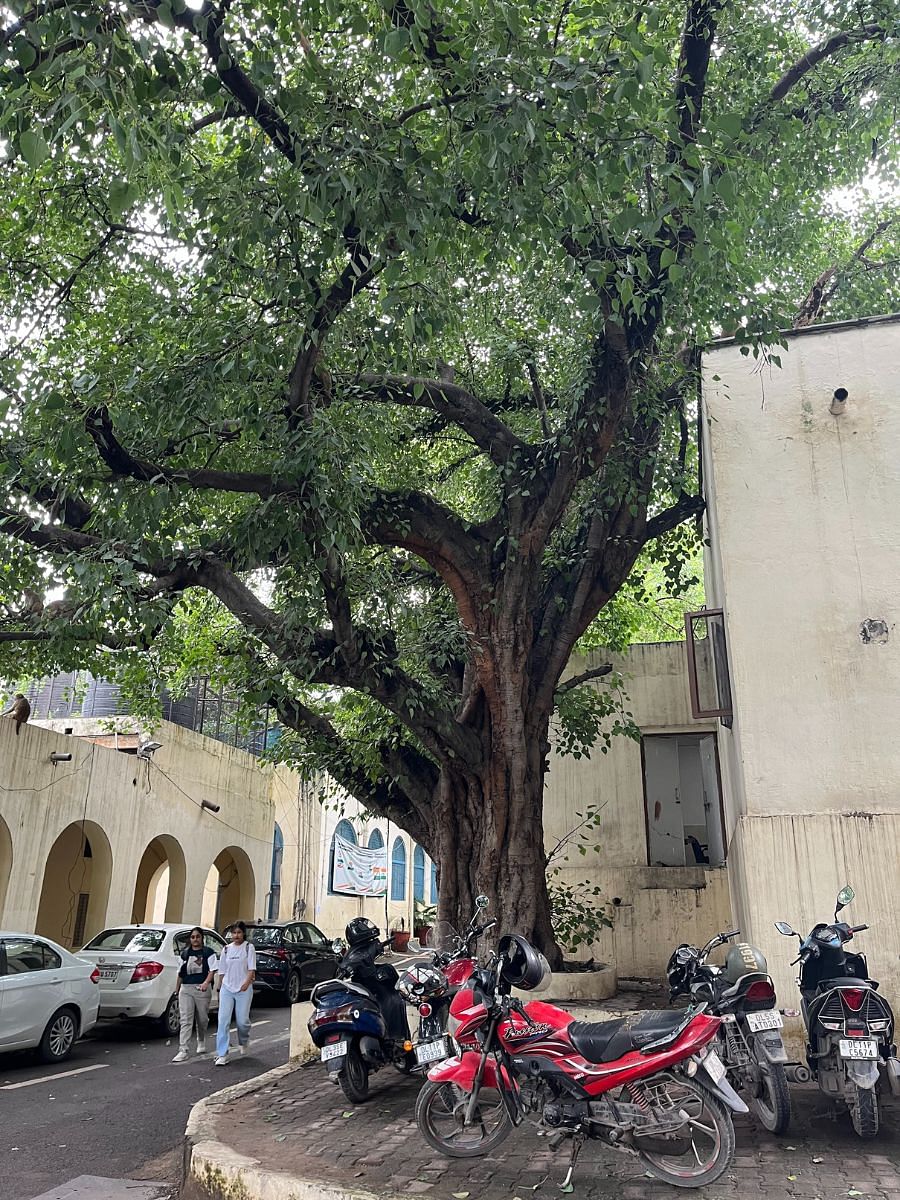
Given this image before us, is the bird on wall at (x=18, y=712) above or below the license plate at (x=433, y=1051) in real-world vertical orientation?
above

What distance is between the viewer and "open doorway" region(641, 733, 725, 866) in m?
13.6

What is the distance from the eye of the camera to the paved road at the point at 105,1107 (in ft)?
20.4

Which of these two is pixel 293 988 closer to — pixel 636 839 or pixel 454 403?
pixel 636 839

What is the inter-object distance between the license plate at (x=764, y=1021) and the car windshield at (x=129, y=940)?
9.91 meters

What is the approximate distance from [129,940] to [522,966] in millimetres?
9531

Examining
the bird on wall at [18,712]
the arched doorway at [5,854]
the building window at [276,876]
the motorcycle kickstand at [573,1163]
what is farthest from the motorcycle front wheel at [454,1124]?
the building window at [276,876]

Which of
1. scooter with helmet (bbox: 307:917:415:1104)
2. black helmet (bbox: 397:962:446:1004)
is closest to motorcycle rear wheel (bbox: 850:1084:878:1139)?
black helmet (bbox: 397:962:446:1004)

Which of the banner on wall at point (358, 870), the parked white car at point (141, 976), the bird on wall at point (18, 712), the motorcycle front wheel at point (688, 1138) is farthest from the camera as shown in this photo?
the banner on wall at point (358, 870)

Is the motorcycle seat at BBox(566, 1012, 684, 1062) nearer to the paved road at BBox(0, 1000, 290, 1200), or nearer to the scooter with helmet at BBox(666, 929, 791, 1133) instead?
the scooter with helmet at BBox(666, 929, 791, 1133)

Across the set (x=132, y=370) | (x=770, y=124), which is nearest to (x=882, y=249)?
(x=770, y=124)

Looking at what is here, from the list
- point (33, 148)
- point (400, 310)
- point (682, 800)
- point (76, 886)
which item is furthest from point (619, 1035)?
point (76, 886)

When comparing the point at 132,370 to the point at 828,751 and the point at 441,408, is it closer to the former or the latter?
the point at 441,408

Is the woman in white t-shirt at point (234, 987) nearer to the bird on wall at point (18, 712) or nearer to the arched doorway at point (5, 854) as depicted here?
the arched doorway at point (5, 854)

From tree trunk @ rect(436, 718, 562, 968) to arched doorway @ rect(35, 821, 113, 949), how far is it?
30.1 feet
